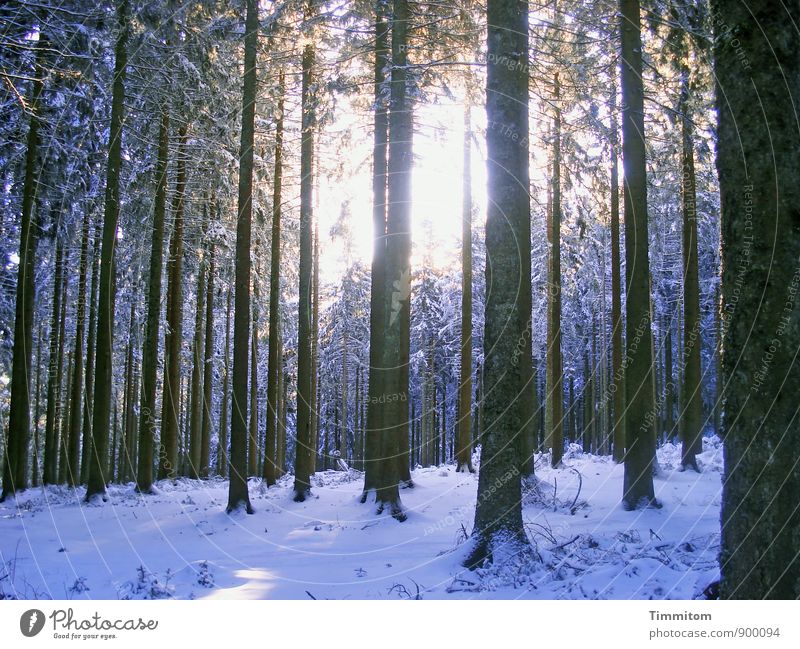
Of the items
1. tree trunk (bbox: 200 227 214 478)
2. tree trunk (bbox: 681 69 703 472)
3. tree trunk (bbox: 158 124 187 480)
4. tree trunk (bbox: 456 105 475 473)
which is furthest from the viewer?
tree trunk (bbox: 200 227 214 478)

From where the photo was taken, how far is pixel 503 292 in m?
7.34

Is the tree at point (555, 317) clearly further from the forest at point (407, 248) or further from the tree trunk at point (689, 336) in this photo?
the tree trunk at point (689, 336)

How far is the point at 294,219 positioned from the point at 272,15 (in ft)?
31.3

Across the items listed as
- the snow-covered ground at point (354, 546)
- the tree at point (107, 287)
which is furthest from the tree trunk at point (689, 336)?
the tree at point (107, 287)

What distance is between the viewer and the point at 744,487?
4.25 meters

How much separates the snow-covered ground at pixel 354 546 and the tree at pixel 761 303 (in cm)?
110

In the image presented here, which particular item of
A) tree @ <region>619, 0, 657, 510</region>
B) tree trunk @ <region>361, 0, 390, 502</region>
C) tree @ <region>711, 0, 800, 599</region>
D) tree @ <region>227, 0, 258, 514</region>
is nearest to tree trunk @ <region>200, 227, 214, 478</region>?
tree @ <region>227, 0, 258, 514</region>

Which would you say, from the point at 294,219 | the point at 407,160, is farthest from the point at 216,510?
the point at 294,219

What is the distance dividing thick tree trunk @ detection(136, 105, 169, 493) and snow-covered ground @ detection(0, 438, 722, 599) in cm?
123

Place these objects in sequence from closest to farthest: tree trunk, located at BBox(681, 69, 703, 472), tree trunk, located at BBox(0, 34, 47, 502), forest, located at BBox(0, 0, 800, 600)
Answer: forest, located at BBox(0, 0, 800, 600)
tree trunk, located at BBox(0, 34, 47, 502)
tree trunk, located at BBox(681, 69, 703, 472)

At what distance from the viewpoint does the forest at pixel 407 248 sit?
4.35 metres

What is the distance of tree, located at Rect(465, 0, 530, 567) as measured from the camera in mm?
6992

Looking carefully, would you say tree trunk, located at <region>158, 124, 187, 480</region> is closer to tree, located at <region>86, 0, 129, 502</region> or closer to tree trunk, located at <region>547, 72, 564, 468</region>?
tree, located at <region>86, 0, 129, 502</region>
